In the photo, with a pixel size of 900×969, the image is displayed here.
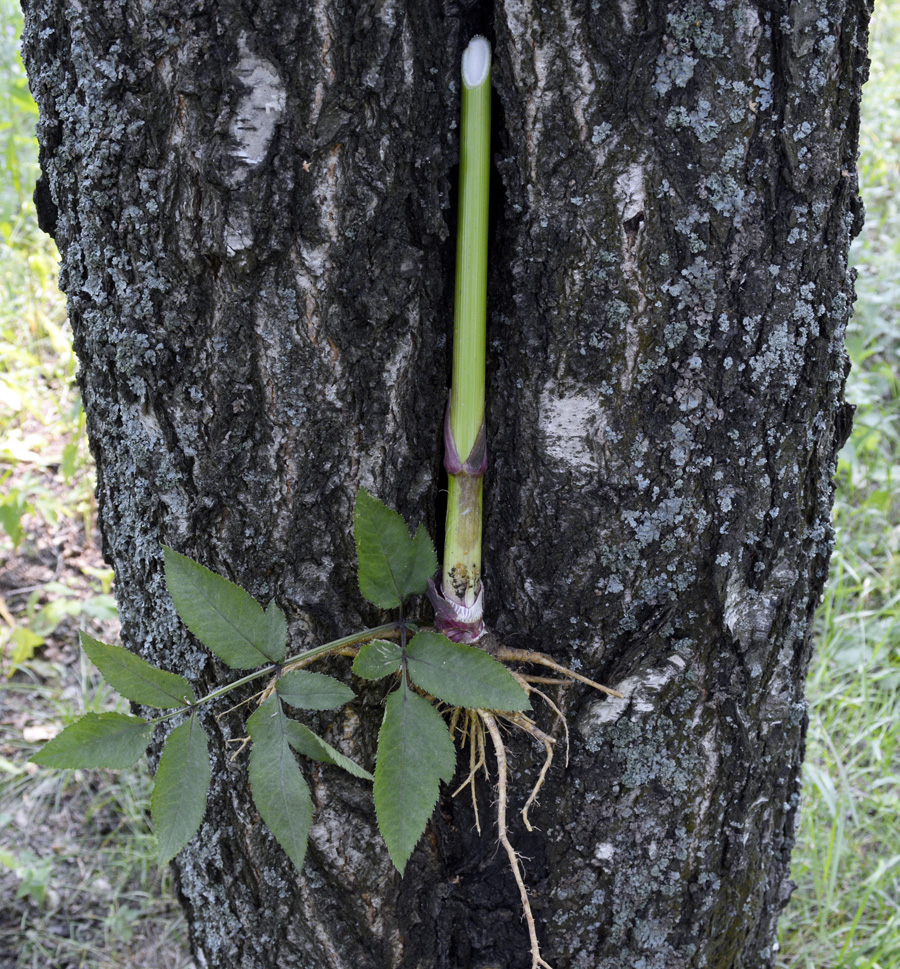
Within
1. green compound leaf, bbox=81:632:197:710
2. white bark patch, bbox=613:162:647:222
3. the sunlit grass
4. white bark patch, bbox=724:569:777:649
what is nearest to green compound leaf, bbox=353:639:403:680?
green compound leaf, bbox=81:632:197:710

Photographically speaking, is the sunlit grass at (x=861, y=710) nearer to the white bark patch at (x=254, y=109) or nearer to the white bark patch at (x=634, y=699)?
the white bark patch at (x=634, y=699)

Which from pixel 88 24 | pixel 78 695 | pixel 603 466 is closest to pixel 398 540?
pixel 603 466

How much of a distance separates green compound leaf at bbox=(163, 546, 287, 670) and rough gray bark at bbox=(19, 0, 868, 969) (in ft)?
0.47

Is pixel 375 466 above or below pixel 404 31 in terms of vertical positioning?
below

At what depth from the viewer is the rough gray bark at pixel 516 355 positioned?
89 centimetres

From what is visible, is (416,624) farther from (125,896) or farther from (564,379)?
(125,896)

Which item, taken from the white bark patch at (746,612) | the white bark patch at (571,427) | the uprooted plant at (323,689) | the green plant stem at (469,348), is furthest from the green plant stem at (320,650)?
the white bark patch at (746,612)

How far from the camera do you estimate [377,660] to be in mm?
937

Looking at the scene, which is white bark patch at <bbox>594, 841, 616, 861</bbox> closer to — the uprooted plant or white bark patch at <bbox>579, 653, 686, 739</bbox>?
white bark patch at <bbox>579, 653, 686, 739</bbox>

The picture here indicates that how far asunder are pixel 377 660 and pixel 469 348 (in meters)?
0.41

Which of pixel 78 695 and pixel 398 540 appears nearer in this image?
pixel 398 540

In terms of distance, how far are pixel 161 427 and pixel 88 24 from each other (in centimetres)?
46

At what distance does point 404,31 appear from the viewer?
0.90 metres

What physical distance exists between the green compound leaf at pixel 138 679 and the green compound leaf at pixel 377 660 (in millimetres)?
206
